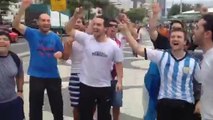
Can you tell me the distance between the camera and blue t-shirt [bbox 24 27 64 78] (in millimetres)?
6363

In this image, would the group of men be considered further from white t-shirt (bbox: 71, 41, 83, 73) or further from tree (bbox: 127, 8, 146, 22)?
tree (bbox: 127, 8, 146, 22)

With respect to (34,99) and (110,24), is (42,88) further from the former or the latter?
(110,24)

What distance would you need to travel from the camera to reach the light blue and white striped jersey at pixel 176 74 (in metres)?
4.70

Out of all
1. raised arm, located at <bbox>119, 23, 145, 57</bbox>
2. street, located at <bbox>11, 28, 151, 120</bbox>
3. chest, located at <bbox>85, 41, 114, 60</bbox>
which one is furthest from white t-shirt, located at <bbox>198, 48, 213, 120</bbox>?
street, located at <bbox>11, 28, 151, 120</bbox>

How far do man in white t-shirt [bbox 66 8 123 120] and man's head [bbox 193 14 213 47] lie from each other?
A: 2.10 metres

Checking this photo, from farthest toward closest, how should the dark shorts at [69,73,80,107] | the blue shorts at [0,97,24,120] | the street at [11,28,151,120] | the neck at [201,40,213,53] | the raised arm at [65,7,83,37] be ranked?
the street at [11,28,151,120]
the dark shorts at [69,73,80,107]
the raised arm at [65,7,83,37]
the blue shorts at [0,97,24,120]
the neck at [201,40,213,53]

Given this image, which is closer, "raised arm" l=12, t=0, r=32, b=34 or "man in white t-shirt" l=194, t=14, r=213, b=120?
"man in white t-shirt" l=194, t=14, r=213, b=120

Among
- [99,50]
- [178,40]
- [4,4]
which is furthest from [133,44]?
[4,4]

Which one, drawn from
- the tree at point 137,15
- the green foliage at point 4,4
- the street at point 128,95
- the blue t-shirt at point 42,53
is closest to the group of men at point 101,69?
the blue t-shirt at point 42,53

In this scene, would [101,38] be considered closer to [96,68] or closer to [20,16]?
[96,68]

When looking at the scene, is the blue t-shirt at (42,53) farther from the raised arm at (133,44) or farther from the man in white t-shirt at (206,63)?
the man in white t-shirt at (206,63)

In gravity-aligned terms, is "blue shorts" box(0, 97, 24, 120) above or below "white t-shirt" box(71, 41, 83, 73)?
below

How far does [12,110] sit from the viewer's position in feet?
17.0

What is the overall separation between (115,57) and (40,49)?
3.62 feet
